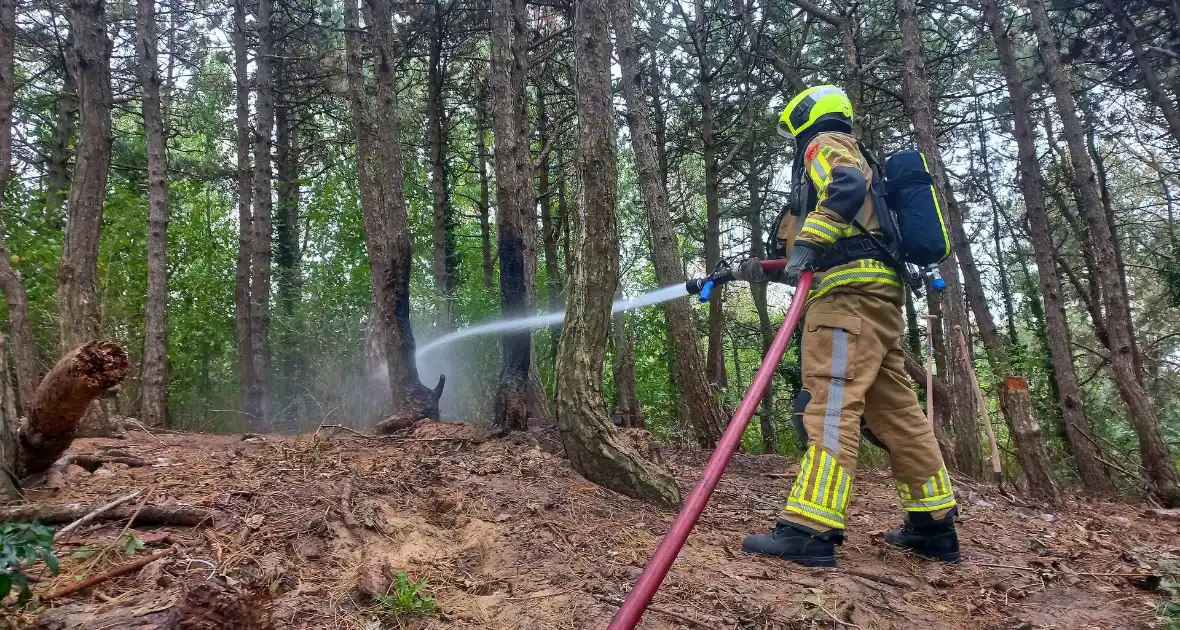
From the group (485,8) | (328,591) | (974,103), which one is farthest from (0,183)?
(974,103)

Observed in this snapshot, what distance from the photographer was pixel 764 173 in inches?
619

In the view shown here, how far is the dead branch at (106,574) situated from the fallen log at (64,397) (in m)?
0.91

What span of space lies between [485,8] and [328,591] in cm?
1118

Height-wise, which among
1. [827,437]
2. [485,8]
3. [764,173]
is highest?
[485,8]

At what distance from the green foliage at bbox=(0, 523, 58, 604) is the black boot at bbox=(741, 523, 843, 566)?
281 cm

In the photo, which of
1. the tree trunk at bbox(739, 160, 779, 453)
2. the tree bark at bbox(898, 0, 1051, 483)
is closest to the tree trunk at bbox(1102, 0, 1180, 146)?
the tree bark at bbox(898, 0, 1051, 483)

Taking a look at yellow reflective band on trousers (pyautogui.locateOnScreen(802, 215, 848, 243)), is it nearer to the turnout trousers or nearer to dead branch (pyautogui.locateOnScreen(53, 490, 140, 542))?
the turnout trousers

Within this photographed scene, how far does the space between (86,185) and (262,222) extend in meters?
6.85

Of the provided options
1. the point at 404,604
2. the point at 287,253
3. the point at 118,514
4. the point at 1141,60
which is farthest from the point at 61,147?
the point at 1141,60

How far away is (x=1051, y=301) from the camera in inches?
353

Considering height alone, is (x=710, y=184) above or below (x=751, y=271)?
above

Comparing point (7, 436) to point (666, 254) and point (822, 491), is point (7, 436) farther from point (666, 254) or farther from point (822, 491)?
point (666, 254)

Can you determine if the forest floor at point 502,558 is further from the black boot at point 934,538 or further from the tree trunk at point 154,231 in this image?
the tree trunk at point 154,231

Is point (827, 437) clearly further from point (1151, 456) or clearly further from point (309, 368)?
point (309, 368)
